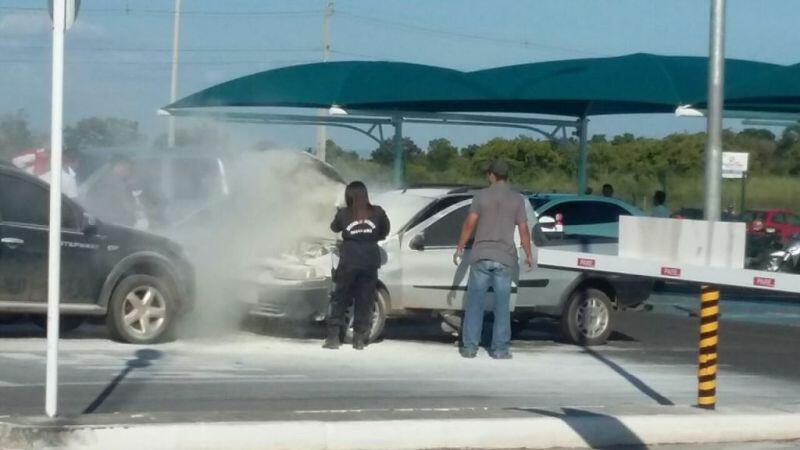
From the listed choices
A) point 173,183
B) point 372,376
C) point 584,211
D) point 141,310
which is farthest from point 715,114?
point 584,211

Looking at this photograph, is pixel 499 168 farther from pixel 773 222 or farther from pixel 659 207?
pixel 773 222

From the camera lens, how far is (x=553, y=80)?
26.5 metres

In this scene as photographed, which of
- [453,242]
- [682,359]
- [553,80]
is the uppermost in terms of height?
[553,80]

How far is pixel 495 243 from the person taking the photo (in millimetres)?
14188

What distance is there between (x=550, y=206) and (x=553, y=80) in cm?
274

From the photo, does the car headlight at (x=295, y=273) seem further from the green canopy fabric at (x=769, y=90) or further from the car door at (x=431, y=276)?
the green canopy fabric at (x=769, y=90)

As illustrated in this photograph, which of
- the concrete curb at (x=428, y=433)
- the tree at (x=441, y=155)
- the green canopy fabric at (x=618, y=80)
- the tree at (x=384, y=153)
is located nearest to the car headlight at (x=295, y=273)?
the concrete curb at (x=428, y=433)

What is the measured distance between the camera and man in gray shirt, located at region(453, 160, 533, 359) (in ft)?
46.6

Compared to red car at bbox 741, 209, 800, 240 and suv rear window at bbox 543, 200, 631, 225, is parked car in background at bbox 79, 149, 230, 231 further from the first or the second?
red car at bbox 741, 209, 800, 240

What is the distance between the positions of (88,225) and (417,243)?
3450 millimetres

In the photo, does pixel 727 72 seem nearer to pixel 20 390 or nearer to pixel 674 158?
pixel 20 390

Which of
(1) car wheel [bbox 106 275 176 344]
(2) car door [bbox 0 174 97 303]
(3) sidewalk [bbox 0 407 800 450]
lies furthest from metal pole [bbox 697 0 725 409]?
(2) car door [bbox 0 174 97 303]

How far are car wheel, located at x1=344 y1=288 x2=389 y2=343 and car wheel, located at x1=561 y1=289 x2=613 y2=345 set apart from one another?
2.20m

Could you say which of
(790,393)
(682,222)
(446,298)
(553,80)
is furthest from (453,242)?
(553,80)
